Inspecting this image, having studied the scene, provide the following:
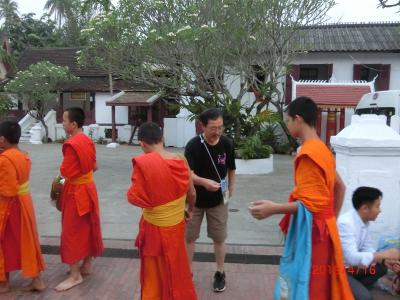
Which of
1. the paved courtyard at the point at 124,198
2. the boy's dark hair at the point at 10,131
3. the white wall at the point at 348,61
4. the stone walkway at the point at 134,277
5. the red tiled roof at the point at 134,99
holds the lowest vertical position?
the stone walkway at the point at 134,277

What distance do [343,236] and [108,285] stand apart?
221 cm

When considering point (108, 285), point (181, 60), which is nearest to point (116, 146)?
point (181, 60)

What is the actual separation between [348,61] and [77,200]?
16013 millimetres

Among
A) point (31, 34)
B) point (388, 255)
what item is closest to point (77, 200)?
point (388, 255)

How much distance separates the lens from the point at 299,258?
2486 mm

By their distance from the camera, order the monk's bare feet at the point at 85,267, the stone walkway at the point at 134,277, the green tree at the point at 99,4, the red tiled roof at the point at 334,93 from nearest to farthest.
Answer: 1. the stone walkway at the point at 134,277
2. the monk's bare feet at the point at 85,267
3. the green tree at the point at 99,4
4. the red tiled roof at the point at 334,93

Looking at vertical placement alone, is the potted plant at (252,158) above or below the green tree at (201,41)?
below

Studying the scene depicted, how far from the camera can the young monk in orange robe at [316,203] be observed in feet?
7.94

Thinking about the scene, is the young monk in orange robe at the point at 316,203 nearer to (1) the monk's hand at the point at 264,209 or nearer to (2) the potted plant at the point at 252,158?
(1) the monk's hand at the point at 264,209

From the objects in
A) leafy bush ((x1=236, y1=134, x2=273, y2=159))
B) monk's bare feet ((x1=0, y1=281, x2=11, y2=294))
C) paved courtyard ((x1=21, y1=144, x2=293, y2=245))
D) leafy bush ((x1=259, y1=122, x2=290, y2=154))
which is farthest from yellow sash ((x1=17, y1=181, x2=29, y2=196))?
leafy bush ((x1=259, y1=122, x2=290, y2=154))

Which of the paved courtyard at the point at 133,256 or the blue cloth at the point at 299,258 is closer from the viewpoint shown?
the blue cloth at the point at 299,258

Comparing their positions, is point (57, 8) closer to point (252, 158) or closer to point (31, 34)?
point (31, 34)

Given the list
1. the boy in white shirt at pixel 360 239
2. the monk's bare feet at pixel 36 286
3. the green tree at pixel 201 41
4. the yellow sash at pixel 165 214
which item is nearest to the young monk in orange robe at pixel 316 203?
the boy in white shirt at pixel 360 239

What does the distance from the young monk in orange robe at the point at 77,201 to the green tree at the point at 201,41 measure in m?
6.88
